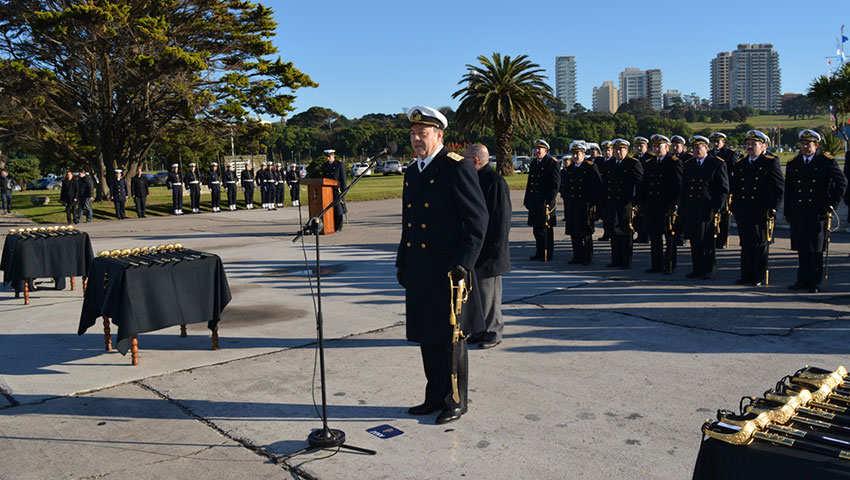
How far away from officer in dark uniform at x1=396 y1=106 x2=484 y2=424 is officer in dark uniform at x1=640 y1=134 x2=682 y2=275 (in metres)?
6.72

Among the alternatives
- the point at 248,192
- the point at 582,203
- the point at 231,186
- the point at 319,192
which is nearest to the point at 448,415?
the point at 582,203

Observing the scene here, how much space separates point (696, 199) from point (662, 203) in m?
0.73

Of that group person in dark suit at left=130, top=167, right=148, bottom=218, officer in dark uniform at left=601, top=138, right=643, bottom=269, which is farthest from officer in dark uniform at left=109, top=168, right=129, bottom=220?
officer in dark uniform at left=601, top=138, right=643, bottom=269

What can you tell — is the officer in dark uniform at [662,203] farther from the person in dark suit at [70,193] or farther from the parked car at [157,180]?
the parked car at [157,180]

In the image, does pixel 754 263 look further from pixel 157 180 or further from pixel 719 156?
pixel 157 180

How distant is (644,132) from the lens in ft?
407

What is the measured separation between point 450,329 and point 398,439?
80 centimetres

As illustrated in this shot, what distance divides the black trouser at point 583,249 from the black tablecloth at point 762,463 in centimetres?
982

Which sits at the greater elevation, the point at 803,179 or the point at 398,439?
the point at 803,179

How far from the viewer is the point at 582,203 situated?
12.2 meters

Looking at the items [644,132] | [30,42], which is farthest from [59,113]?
[644,132]

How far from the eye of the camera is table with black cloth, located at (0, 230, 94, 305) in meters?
9.76

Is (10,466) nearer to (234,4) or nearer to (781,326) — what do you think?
(781,326)

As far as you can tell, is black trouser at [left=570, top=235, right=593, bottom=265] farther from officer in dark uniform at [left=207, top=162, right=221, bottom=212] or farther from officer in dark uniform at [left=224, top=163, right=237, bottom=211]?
officer in dark uniform at [left=224, top=163, right=237, bottom=211]
